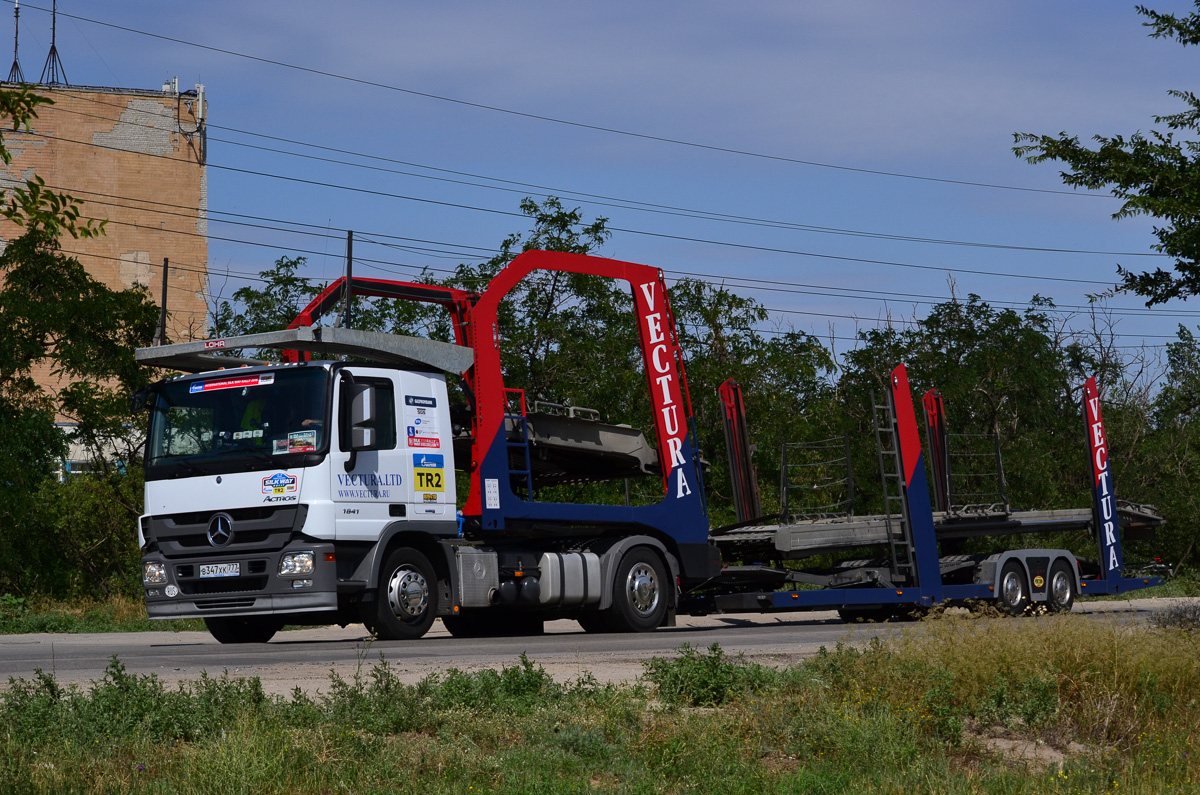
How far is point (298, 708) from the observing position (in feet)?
21.7

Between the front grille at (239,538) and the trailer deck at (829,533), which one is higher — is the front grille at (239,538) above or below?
above

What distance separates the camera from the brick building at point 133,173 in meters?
44.7

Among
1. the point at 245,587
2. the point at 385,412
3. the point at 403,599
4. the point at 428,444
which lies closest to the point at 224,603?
the point at 245,587

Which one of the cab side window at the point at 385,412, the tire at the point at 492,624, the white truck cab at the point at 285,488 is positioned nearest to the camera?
the white truck cab at the point at 285,488

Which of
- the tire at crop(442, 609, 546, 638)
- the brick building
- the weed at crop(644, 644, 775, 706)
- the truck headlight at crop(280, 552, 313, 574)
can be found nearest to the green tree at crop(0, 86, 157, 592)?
the tire at crop(442, 609, 546, 638)

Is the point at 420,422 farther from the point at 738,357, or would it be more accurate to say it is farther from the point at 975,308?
the point at 975,308

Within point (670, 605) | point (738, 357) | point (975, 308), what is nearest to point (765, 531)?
point (670, 605)

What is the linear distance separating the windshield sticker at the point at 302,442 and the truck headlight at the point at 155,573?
1.83 metres

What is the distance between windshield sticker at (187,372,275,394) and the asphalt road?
103 inches

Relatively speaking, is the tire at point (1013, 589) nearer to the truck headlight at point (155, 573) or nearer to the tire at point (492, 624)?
the tire at point (492, 624)

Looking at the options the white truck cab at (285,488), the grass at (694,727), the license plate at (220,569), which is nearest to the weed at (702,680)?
the grass at (694,727)

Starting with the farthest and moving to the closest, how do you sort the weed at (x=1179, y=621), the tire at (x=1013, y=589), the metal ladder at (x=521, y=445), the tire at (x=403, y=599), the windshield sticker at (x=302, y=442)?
the tire at (x=1013, y=589) → the metal ladder at (x=521, y=445) → the tire at (x=403, y=599) → the windshield sticker at (x=302, y=442) → the weed at (x=1179, y=621)

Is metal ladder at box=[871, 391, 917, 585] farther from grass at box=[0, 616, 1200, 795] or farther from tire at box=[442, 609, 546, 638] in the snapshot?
grass at box=[0, 616, 1200, 795]

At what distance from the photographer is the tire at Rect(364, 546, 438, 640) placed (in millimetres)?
12656
